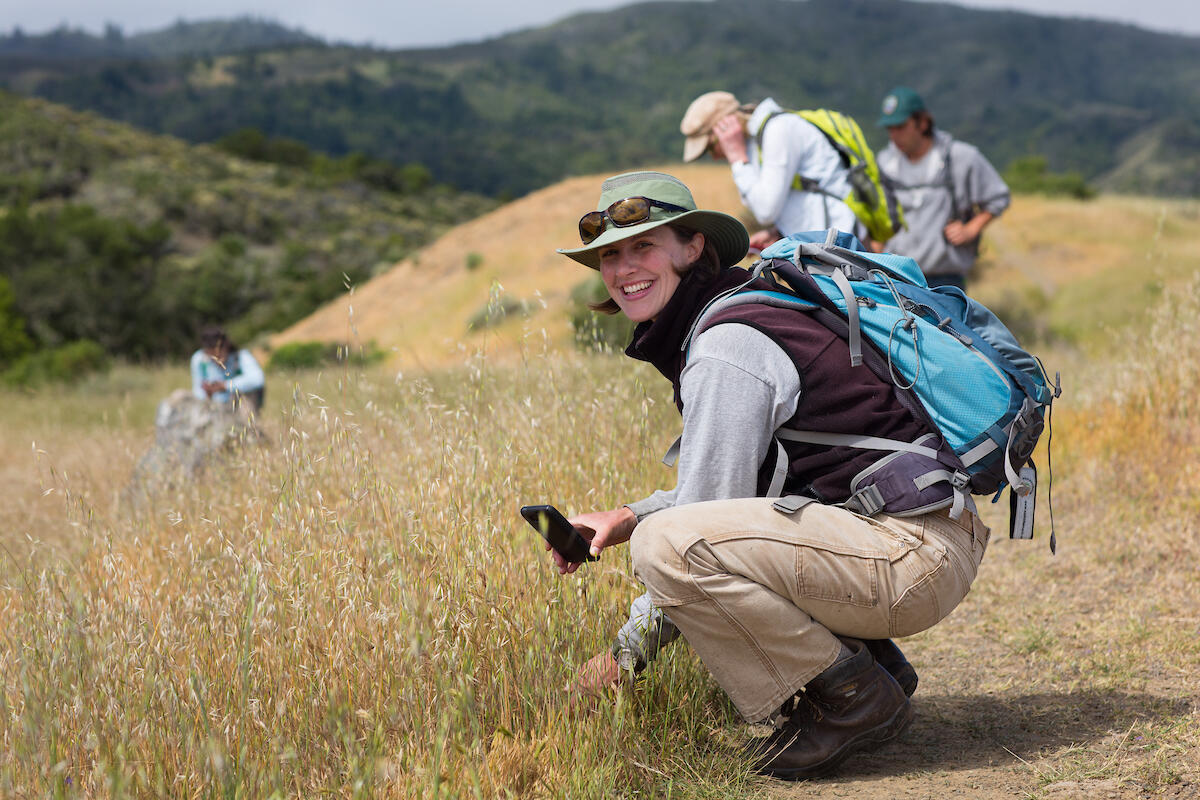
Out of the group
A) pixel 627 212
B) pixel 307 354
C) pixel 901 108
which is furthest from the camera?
pixel 307 354

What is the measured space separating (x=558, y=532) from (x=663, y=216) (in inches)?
32.7

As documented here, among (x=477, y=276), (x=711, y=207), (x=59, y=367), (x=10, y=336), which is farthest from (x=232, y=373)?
(x=10, y=336)

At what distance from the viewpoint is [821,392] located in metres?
2.43

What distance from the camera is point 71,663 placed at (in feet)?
7.43

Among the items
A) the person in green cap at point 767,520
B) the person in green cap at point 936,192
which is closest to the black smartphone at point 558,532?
the person in green cap at point 767,520

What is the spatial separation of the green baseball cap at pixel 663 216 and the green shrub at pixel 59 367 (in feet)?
59.4

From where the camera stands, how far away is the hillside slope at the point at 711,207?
1384 cm

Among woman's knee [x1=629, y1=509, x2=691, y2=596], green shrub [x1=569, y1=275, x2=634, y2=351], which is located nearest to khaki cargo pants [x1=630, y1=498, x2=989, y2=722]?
woman's knee [x1=629, y1=509, x2=691, y2=596]

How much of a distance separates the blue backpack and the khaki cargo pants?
0.11 meters

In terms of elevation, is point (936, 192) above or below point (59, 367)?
above

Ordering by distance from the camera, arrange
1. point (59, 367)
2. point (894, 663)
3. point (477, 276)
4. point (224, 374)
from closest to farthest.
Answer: point (894, 663)
point (224, 374)
point (477, 276)
point (59, 367)

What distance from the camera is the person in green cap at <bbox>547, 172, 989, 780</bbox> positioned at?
2.39 m

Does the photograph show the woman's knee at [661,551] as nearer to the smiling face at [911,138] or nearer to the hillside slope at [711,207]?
the smiling face at [911,138]

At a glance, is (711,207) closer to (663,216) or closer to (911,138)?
(911,138)
